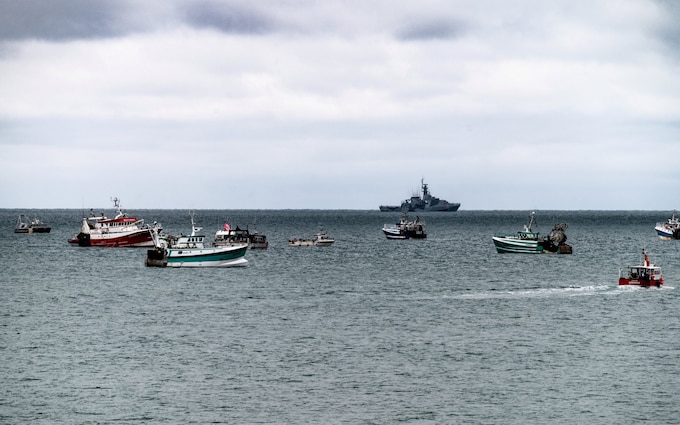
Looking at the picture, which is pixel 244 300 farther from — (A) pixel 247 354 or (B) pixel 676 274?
Answer: (B) pixel 676 274

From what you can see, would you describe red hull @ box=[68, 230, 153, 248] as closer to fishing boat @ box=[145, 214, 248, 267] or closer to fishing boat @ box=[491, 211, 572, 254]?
fishing boat @ box=[145, 214, 248, 267]

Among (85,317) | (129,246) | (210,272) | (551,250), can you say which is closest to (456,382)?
(85,317)

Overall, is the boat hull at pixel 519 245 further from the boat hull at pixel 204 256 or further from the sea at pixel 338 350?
the boat hull at pixel 204 256

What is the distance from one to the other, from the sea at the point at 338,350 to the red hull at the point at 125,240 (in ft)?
221

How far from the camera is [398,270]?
13588cm

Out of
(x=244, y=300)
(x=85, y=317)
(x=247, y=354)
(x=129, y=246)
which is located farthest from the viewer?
(x=129, y=246)

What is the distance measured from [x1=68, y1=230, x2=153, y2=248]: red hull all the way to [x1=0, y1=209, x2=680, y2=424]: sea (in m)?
67.2

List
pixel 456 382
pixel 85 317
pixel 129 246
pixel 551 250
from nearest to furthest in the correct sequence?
pixel 456 382
pixel 85 317
pixel 551 250
pixel 129 246

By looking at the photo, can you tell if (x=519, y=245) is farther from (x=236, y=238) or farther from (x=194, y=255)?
(x=194, y=255)

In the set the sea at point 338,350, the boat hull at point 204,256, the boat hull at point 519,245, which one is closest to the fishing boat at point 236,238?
the boat hull at point 204,256

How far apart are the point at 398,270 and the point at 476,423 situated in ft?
296

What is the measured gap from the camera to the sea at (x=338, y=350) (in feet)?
159

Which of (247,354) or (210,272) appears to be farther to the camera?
(210,272)

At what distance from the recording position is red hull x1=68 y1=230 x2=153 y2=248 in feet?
619
